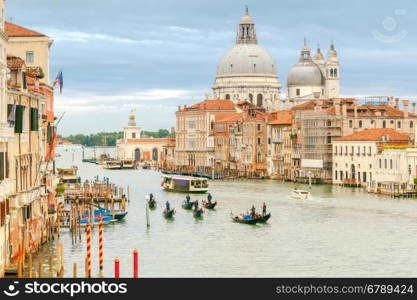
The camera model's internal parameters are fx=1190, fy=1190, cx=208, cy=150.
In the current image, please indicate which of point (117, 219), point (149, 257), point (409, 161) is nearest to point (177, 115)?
point (409, 161)

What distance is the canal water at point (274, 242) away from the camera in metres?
27.9

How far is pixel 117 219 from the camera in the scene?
39875 mm

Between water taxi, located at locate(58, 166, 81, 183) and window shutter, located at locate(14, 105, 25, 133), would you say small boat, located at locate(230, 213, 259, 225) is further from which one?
water taxi, located at locate(58, 166, 81, 183)

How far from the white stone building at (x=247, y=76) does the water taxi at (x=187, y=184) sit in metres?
60.8

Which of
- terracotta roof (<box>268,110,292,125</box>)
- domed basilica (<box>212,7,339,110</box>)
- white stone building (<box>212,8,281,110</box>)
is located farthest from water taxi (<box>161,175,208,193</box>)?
white stone building (<box>212,8,281,110</box>)

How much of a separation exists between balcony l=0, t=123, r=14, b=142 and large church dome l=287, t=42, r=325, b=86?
96998 mm

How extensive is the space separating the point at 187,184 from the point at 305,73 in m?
Answer: 59.2

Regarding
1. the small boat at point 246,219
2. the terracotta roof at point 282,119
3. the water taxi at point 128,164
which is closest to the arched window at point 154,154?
the water taxi at point 128,164

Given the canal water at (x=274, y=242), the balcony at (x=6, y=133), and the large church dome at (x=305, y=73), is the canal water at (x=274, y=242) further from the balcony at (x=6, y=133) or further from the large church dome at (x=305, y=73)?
the large church dome at (x=305, y=73)

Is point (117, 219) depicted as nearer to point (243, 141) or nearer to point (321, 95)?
point (243, 141)

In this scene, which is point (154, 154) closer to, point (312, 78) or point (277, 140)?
point (312, 78)

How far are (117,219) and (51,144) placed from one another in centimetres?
720

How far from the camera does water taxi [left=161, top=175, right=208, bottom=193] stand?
6050cm

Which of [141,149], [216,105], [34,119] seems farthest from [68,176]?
[141,149]
